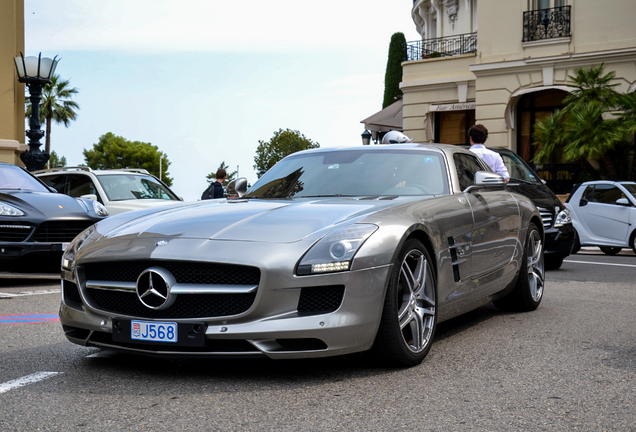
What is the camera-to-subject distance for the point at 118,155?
110m

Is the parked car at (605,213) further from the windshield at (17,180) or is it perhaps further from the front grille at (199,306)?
the front grille at (199,306)

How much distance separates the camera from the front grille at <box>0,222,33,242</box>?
9.46 m

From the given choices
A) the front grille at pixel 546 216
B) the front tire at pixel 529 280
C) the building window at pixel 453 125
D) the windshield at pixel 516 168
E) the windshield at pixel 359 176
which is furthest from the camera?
the building window at pixel 453 125

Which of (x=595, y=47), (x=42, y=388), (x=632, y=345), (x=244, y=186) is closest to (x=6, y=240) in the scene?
(x=244, y=186)

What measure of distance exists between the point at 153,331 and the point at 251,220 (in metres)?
0.87

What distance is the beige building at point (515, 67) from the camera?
2381cm

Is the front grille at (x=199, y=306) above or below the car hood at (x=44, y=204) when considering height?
below

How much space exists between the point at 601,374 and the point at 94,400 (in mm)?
2745

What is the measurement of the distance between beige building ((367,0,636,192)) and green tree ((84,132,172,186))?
82535 millimetres

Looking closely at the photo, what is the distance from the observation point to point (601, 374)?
4.57 metres

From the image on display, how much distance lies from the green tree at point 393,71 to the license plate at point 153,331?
3752cm

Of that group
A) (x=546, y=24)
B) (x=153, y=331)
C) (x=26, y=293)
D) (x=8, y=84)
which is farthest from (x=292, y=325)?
(x=546, y=24)

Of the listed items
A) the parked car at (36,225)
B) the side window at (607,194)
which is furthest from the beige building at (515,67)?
the parked car at (36,225)

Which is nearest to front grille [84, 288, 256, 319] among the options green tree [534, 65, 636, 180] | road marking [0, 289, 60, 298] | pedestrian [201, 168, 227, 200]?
road marking [0, 289, 60, 298]
